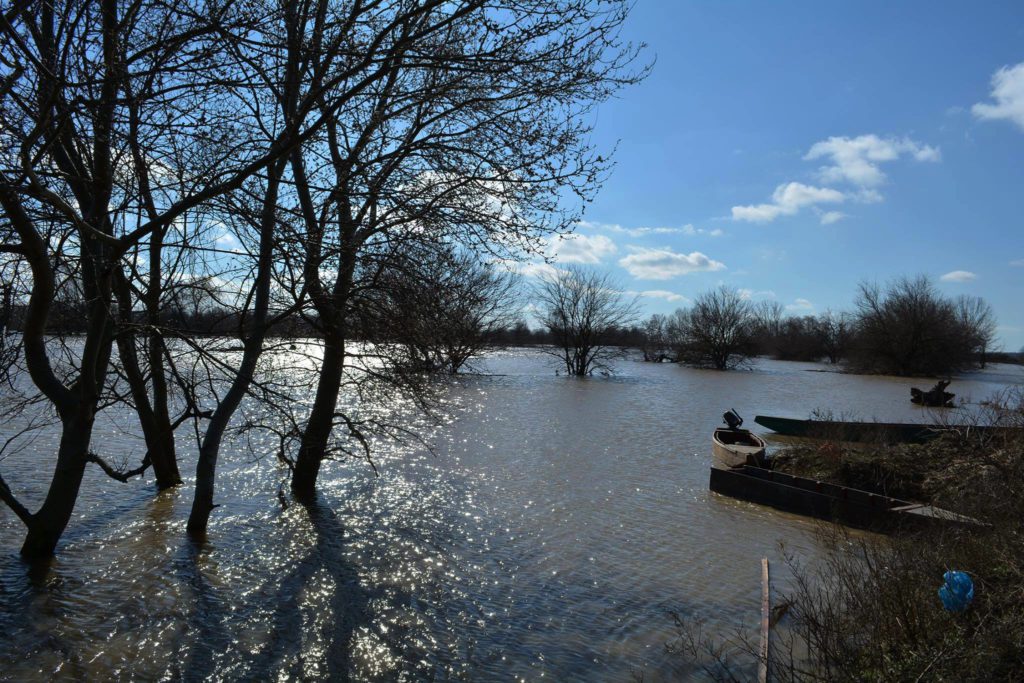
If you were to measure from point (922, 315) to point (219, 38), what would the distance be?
62.4m

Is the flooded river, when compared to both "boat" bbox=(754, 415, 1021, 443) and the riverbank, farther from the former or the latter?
"boat" bbox=(754, 415, 1021, 443)

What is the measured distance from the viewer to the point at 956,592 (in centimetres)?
492

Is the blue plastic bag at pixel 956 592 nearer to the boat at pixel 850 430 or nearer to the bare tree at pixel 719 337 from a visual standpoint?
the boat at pixel 850 430

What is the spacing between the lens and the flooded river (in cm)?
608

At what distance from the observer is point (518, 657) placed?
626cm

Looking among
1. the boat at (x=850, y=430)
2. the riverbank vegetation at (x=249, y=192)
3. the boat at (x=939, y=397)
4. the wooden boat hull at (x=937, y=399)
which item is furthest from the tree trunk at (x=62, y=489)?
the boat at (x=939, y=397)

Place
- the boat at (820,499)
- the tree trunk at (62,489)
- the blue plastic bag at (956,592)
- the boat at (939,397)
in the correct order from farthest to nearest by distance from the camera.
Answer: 1. the boat at (939,397)
2. the boat at (820,499)
3. the tree trunk at (62,489)
4. the blue plastic bag at (956,592)

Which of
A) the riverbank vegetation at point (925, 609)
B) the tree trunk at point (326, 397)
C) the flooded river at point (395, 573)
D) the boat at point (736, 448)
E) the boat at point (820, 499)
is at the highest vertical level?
the tree trunk at point (326, 397)

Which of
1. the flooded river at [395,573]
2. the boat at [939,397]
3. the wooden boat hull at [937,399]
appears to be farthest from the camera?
the boat at [939,397]

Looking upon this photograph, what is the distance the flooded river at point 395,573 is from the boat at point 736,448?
2.70 ft

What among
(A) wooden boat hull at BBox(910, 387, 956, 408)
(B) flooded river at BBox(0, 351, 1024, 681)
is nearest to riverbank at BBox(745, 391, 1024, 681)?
(B) flooded river at BBox(0, 351, 1024, 681)

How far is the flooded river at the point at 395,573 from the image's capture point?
6082 mm

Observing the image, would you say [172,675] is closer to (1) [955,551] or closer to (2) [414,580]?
(2) [414,580]

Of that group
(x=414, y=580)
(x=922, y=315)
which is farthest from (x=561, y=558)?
(x=922, y=315)
